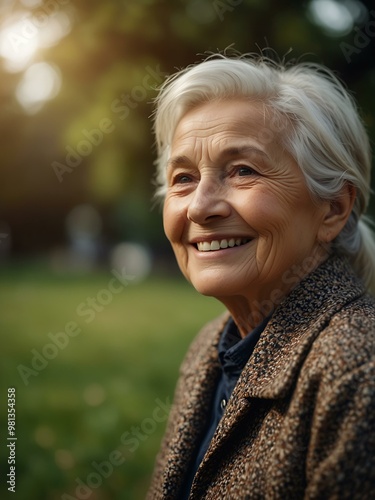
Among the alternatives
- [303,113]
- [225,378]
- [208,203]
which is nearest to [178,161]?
[208,203]

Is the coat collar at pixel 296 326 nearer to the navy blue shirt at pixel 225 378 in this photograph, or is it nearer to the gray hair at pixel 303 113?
the navy blue shirt at pixel 225 378

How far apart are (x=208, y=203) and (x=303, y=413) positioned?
84 cm

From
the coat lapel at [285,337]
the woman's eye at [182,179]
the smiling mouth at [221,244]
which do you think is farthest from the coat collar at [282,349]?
the woman's eye at [182,179]

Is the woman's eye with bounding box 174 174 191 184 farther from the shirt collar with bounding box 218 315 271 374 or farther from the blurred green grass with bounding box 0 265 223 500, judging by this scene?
the blurred green grass with bounding box 0 265 223 500

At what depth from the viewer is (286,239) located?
1944 mm

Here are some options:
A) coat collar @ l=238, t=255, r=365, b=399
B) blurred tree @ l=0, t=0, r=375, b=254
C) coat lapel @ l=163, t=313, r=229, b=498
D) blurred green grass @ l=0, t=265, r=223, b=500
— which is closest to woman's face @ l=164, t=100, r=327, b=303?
coat collar @ l=238, t=255, r=365, b=399

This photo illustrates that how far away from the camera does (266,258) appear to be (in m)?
1.95

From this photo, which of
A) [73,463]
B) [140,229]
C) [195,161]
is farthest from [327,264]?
[140,229]

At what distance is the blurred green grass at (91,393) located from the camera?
364cm

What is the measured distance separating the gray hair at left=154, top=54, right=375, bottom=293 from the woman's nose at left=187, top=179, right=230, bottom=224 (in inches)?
10.8

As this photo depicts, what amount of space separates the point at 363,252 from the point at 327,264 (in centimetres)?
42

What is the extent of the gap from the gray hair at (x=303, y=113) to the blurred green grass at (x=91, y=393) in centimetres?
255

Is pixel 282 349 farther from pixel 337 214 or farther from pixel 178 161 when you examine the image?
pixel 178 161

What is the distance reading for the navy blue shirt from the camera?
2082 millimetres
